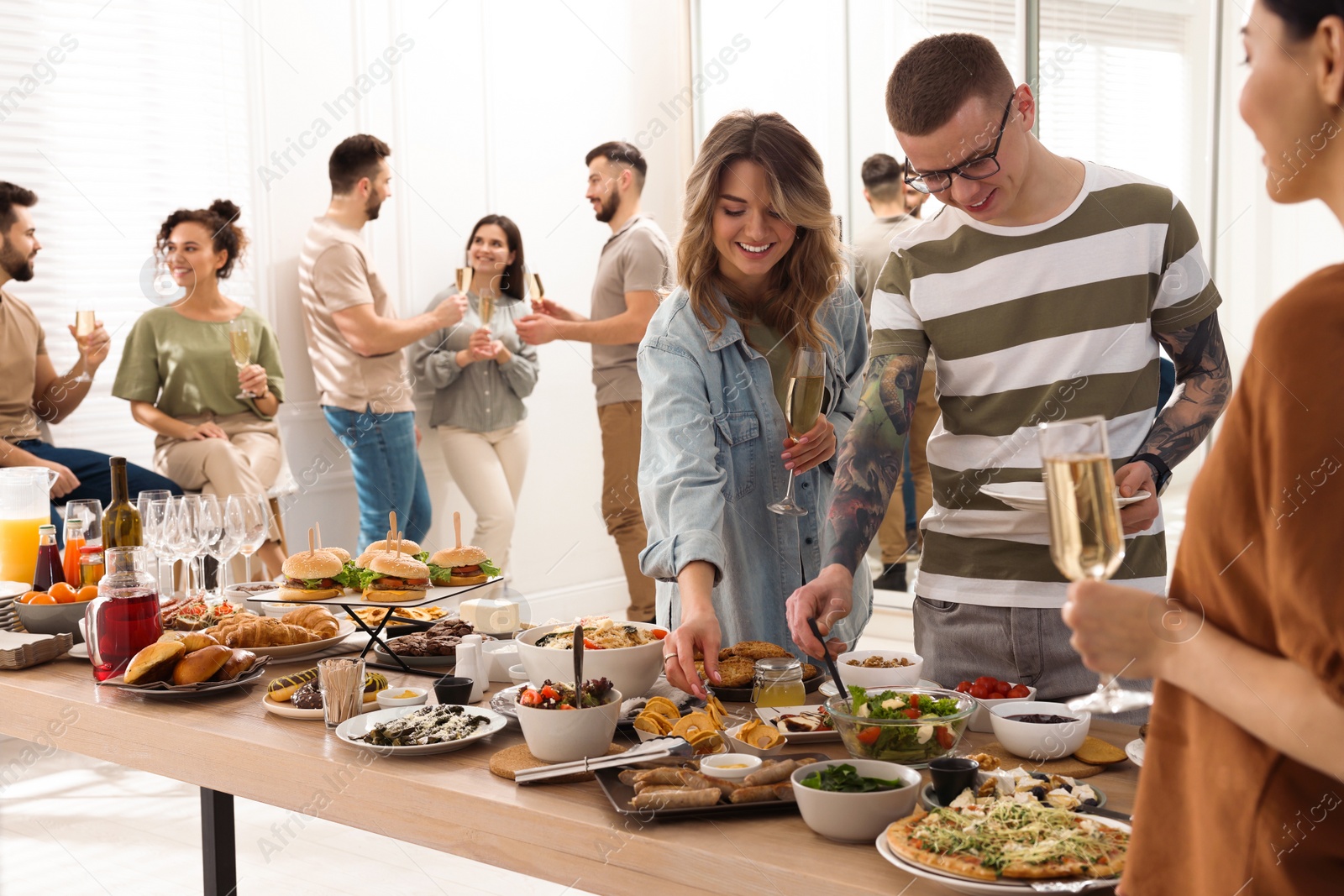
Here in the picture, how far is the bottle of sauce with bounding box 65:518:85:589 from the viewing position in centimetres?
247

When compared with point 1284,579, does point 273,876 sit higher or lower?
lower

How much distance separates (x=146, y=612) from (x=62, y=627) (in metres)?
0.42

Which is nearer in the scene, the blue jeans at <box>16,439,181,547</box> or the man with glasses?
the man with glasses

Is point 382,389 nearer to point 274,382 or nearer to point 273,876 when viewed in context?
point 274,382

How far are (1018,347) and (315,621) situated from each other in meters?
1.43

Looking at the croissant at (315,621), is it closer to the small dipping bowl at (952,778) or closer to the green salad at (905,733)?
the green salad at (905,733)

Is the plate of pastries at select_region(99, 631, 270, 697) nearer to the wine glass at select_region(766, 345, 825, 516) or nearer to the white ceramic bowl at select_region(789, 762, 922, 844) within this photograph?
the wine glass at select_region(766, 345, 825, 516)

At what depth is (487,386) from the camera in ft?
18.5

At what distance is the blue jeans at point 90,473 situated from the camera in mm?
4359

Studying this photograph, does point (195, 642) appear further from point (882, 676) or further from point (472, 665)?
point (882, 676)

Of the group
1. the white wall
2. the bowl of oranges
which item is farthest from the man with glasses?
the white wall

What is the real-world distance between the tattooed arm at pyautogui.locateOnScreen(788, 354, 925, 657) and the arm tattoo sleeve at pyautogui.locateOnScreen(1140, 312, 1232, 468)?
1.33 ft

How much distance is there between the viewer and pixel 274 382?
194 inches

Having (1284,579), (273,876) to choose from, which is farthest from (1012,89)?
(273,876)
